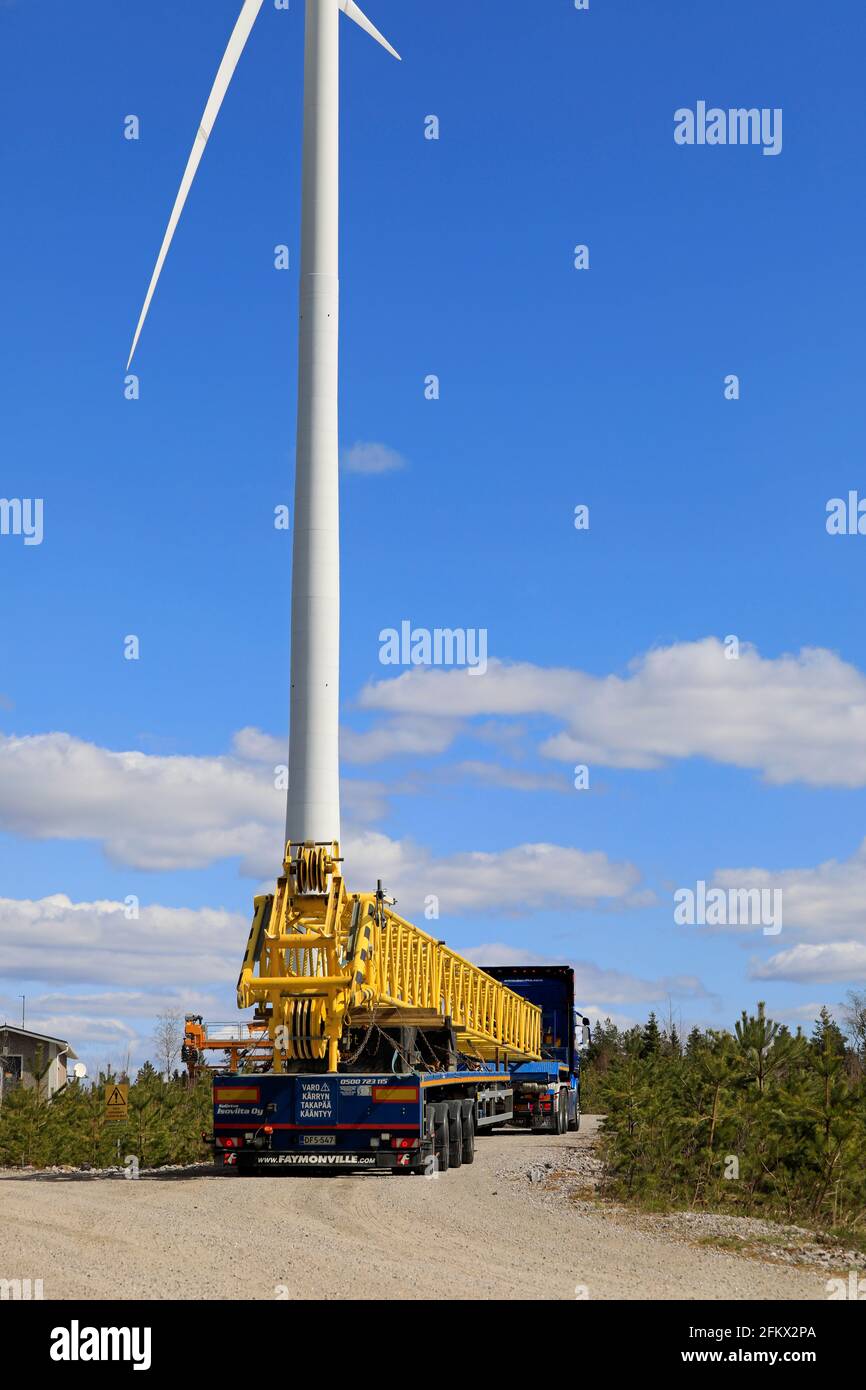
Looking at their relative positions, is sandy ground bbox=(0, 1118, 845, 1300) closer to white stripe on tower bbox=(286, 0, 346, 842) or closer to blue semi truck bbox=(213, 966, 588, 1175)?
blue semi truck bbox=(213, 966, 588, 1175)

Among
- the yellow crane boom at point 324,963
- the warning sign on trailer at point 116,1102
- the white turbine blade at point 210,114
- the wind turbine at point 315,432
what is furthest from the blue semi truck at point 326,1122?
the white turbine blade at point 210,114

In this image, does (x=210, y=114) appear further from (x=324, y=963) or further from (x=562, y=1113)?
(x=562, y=1113)

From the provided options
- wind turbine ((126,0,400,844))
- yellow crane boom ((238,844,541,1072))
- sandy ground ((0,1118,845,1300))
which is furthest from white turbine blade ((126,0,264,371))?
sandy ground ((0,1118,845,1300))

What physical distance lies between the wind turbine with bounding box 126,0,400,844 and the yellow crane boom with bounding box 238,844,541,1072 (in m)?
2.03

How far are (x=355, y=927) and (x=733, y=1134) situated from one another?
6978mm

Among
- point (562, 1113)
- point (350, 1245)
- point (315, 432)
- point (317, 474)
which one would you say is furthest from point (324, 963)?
point (562, 1113)

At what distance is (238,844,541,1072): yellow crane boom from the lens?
A: 25.1m

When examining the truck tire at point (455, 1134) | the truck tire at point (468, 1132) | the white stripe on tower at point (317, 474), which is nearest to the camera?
the truck tire at point (455, 1134)

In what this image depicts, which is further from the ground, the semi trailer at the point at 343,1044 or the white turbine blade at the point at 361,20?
the white turbine blade at the point at 361,20

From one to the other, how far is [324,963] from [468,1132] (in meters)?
5.40

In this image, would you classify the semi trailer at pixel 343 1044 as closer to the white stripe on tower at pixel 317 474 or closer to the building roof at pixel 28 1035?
the white stripe on tower at pixel 317 474

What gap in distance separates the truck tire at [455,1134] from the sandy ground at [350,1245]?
124 inches

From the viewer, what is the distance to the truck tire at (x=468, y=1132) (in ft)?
93.2

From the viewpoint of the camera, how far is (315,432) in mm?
32219
